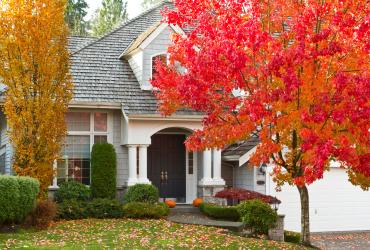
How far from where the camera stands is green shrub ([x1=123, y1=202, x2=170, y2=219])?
57.1 ft

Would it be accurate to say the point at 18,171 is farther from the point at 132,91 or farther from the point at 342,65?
the point at 342,65

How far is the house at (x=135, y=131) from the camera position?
19250 mm

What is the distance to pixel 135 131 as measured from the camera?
758 inches

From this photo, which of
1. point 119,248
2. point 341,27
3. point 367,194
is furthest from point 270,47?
point 367,194

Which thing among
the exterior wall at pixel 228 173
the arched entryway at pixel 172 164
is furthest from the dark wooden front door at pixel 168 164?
Result: the exterior wall at pixel 228 173

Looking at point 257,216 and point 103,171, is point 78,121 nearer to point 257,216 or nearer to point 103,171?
point 103,171

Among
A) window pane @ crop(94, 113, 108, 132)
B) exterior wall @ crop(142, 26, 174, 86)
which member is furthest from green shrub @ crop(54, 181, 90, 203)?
exterior wall @ crop(142, 26, 174, 86)

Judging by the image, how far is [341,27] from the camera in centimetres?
1199

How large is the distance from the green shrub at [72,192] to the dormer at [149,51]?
3879 mm

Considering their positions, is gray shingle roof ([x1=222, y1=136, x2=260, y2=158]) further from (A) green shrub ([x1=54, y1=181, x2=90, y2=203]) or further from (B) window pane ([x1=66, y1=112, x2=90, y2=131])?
(A) green shrub ([x1=54, y1=181, x2=90, y2=203])

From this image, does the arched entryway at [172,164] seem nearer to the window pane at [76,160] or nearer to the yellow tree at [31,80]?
the window pane at [76,160]

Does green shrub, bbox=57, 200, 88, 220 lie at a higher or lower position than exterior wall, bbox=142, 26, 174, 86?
lower

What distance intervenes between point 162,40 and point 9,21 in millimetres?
5623

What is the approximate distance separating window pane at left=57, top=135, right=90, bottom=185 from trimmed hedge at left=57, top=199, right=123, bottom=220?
1.87 m
